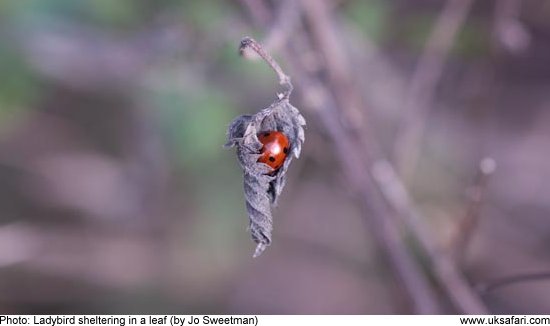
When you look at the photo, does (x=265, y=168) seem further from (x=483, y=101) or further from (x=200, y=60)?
(x=483, y=101)

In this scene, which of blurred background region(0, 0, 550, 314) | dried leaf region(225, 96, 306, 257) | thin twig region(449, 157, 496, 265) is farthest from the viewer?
blurred background region(0, 0, 550, 314)

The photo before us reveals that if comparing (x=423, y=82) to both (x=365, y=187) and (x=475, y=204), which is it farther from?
(x=475, y=204)

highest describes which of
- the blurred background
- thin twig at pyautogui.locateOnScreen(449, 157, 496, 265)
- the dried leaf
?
the blurred background

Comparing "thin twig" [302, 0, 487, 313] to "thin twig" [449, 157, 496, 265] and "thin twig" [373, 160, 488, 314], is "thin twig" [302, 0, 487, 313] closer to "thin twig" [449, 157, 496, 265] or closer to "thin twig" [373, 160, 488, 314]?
"thin twig" [373, 160, 488, 314]

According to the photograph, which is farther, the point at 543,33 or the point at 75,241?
the point at 543,33

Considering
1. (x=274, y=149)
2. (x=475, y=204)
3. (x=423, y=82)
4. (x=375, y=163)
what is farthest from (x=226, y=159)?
(x=274, y=149)

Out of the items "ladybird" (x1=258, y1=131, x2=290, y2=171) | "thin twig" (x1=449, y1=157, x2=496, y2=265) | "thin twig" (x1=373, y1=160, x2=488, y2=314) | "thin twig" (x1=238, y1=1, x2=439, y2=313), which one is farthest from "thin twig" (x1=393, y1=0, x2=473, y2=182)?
"ladybird" (x1=258, y1=131, x2=290, y2=171)

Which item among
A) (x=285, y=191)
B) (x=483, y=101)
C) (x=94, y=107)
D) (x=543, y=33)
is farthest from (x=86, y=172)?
(x=543, y=33)
